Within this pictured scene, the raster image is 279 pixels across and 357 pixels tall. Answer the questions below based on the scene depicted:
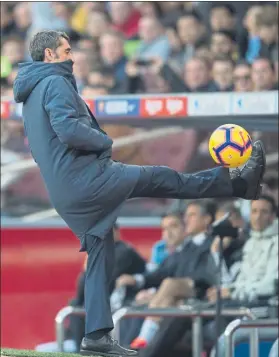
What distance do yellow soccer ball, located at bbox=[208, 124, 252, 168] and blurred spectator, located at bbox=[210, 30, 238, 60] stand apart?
451 centimetres

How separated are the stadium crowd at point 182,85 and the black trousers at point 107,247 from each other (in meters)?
2.35

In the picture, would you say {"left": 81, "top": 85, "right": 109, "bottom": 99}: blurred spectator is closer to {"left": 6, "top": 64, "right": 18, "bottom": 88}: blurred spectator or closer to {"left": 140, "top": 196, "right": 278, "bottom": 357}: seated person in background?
{"left": 6, "top": 64, "right": 18, "bottom": 88}: blurred spectator

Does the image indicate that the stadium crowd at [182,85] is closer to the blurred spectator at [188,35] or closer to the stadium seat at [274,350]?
the blurred spectator at [188,35]

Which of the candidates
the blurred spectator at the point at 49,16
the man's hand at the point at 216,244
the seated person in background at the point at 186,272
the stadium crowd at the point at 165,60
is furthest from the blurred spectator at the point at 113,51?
the man's hand at the point at 216,244

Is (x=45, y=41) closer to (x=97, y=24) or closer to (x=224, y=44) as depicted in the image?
(x=224, y=44)

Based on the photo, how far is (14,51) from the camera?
588 inches

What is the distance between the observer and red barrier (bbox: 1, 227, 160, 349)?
536 inches

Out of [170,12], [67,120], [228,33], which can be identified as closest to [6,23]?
[170,12]

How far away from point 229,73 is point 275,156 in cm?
92

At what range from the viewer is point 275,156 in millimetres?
12219

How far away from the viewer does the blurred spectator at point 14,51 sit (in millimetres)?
14883

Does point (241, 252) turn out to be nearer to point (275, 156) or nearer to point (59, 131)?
point (275, 156)

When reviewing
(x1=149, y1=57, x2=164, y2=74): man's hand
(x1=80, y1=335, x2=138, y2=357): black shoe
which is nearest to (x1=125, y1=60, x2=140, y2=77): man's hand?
(x1=149, y1=57, x2=164, y2=74): man's hand

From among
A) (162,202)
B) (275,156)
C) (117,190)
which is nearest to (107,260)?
(117,190)
